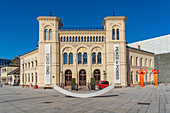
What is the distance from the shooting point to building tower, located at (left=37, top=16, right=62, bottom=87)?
1612 inches

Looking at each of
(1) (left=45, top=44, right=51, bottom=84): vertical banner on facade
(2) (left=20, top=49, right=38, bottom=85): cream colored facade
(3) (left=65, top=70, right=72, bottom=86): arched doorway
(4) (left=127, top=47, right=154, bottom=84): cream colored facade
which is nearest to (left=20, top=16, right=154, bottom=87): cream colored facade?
(3) (left=65, top=70, right=72, bottom=86): arched doorway

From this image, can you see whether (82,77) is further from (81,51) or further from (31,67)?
(31,67)

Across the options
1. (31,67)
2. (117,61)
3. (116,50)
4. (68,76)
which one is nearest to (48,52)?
(68,76)

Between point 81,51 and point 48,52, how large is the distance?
8229mm

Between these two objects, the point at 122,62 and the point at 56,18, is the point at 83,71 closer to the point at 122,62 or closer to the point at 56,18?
the point at 122,62

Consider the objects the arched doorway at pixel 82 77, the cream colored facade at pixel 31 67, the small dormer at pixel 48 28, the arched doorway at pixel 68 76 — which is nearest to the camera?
the small dormer at pixel 48 28

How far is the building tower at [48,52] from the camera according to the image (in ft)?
134

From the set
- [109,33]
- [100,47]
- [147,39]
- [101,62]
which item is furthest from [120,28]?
[147,39]

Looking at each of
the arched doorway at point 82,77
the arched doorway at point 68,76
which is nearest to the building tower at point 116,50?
the arched doorway at point 82,77

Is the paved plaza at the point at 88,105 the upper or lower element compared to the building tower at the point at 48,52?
lower

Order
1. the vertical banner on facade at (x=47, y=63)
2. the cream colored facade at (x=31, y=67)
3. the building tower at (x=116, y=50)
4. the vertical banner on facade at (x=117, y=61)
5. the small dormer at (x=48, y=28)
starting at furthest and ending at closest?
the cream colored facade at (x=31, y=67) → the small dormer at (x=48, y=28) → the building tower at (x=116, y=50) → the vertical banner on facade at (x=117, y=61) → the vertical banner on facade at (x=47, y=63)

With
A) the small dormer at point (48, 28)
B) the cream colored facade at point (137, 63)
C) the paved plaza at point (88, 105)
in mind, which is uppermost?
the small dormer at point (48, 28)

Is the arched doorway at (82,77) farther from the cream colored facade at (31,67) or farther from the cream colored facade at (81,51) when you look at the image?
the cream colored facade at (31,67)

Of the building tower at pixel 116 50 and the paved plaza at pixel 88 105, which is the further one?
the building tower at pixel 116 50
